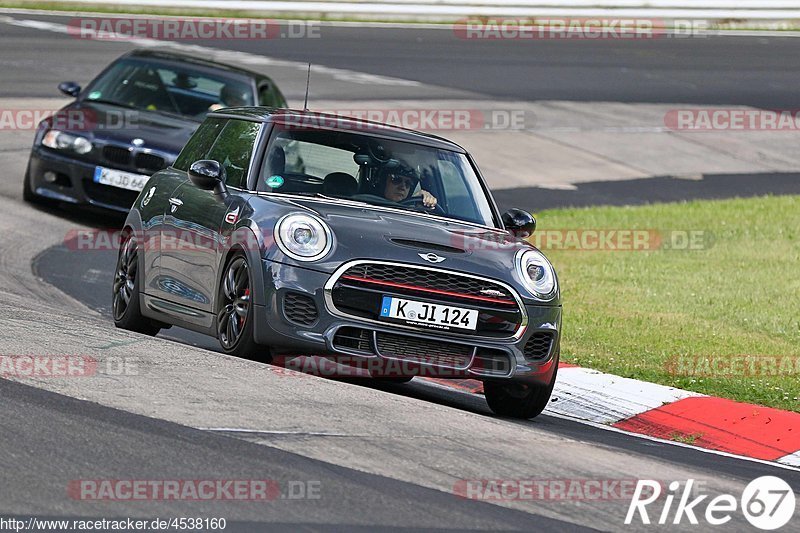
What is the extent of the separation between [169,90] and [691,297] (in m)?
5.87

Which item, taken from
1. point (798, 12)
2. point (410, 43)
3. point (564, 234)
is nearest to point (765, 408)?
point (564, 234)

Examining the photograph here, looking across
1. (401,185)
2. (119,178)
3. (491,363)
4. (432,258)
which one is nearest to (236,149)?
(401,185)

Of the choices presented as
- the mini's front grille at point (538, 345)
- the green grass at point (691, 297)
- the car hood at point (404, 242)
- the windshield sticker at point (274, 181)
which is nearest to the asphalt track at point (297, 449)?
the mini's front grille at point (538, 345)

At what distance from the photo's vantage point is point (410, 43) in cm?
3059

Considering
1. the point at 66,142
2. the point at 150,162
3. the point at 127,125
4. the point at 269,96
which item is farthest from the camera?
the point at 269,96

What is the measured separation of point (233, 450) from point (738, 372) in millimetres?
5240

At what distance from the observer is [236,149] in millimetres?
9336

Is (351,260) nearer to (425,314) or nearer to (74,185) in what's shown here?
(425,314)

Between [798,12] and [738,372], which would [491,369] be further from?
[798,12]

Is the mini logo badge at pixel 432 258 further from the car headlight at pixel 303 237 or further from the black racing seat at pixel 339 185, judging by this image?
the black racing seat at pixel 339 185

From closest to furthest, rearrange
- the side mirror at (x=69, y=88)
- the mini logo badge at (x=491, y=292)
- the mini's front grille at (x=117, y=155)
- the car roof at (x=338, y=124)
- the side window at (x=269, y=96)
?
the mini logo badge at (x=491, y=292) < the car roof at (x=338, y=124) < the mini's front grille at (x=117, y=155) < the side mirror at (x=69, y=88) < the side window at (x=269, y=96)

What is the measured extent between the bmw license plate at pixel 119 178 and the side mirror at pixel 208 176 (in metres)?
5.62

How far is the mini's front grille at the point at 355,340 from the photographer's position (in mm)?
7941

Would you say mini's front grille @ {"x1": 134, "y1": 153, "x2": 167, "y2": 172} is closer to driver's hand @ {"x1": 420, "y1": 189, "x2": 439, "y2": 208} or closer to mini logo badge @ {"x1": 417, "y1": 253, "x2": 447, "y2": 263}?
driver's hand @ {"x1": 420, "y1": 189, "x2": 439, "y2": 208}
